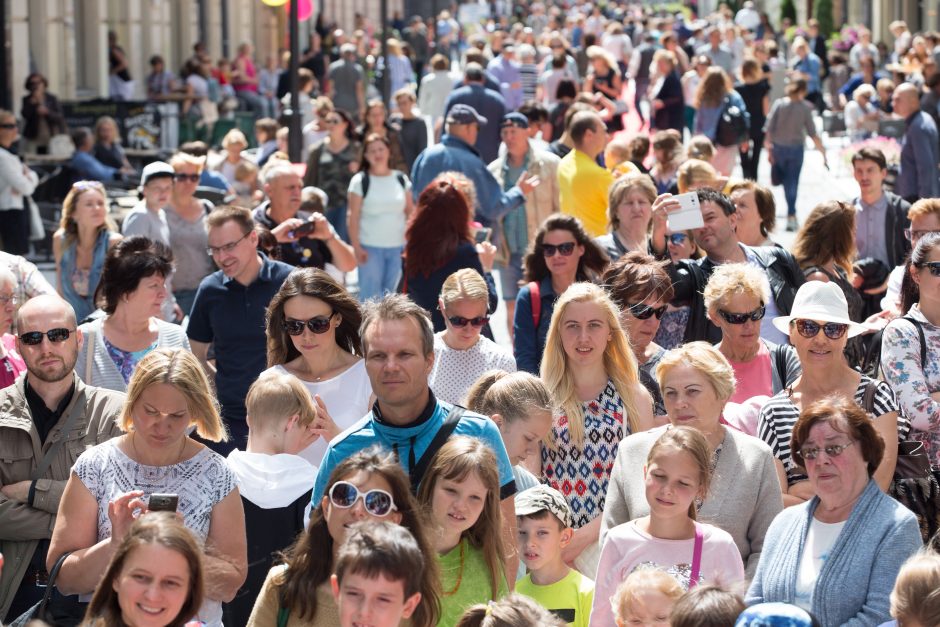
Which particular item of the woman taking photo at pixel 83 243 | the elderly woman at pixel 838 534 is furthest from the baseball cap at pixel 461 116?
the elderly woman at pixel 838 534

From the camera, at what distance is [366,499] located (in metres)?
4.46

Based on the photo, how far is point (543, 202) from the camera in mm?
12227

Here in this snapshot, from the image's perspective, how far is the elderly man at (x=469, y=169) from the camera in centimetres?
1155

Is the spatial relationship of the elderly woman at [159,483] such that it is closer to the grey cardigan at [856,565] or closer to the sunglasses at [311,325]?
the sunglasses at [311,325]

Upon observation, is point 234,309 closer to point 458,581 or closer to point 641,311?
point 641,311

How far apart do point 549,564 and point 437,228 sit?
150 inches

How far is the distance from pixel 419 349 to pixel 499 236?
7.25 m

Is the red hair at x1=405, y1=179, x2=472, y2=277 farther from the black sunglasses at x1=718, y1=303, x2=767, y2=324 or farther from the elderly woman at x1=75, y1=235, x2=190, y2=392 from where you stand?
the black sunglasses at x1=718, y1=303, x2=767, y2=324

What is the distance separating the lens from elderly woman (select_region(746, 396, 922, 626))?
4.64m

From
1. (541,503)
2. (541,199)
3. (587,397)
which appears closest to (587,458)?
(587,397)

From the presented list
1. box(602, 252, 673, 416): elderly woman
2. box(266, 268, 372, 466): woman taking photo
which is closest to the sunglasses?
box(266, 268, 372, 466): woman taking photo

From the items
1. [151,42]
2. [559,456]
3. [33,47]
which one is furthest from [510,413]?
[151,42]

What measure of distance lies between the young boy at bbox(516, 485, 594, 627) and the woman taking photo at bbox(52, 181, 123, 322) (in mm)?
4628

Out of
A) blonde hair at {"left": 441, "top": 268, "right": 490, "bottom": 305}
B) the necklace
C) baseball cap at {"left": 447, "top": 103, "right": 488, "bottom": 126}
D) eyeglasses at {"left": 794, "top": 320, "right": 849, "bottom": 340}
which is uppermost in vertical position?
baseball cap at {"left": 447, "top": 103, "right": 488, "bottom": 126}
